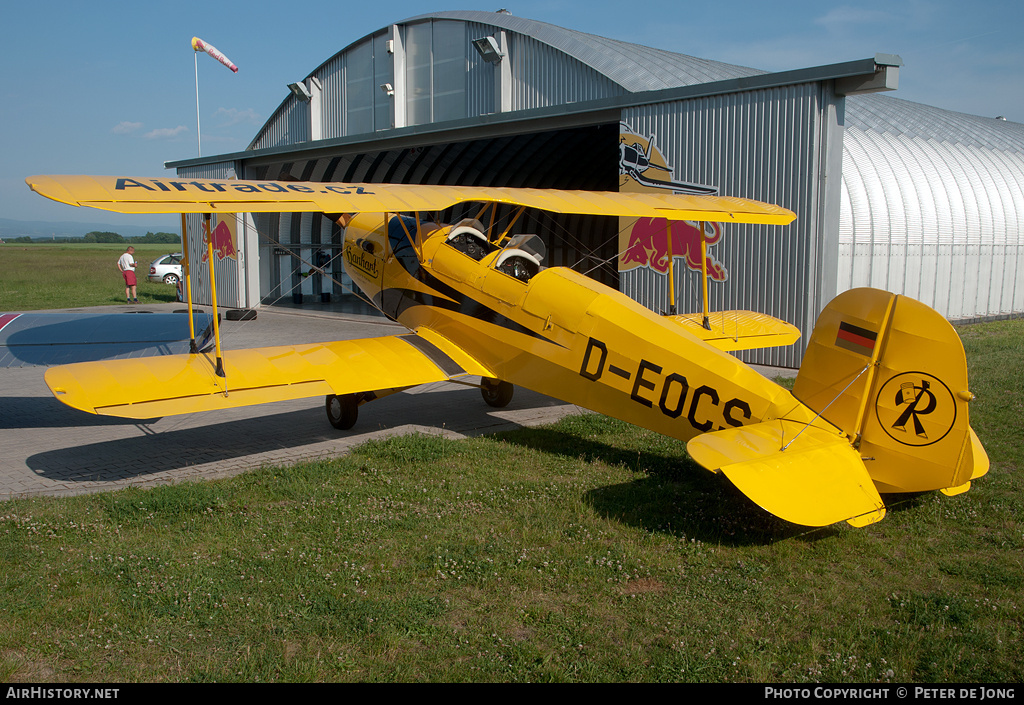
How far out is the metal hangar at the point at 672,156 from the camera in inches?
432

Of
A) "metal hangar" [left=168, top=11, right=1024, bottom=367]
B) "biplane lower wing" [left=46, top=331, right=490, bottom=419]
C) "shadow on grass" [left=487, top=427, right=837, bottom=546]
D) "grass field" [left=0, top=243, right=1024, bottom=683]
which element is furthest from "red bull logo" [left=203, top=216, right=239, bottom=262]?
"shadow on grass" [left=487, top=427, right=837, bottom=546]

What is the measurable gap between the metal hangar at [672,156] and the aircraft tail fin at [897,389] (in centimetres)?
499

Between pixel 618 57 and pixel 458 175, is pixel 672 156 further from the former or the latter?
pixel 458 175

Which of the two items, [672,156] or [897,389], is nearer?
[897,389]

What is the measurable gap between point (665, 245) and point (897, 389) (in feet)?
27.7

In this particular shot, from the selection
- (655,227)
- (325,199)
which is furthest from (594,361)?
(655,227)

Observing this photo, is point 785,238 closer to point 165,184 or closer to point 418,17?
point 165,184

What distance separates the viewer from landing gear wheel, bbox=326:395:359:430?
8.12 m

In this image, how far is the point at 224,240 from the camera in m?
21.8

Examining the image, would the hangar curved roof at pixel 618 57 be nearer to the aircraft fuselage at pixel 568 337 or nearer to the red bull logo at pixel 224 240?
the red bull logo at pixel 224 240

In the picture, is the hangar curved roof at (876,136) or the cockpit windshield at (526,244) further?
the hangar curved roof at (876,136)

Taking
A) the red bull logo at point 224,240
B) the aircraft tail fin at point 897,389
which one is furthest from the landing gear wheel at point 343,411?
the red bull logo at point 224,240

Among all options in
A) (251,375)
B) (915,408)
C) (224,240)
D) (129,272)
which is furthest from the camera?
(129,272)
